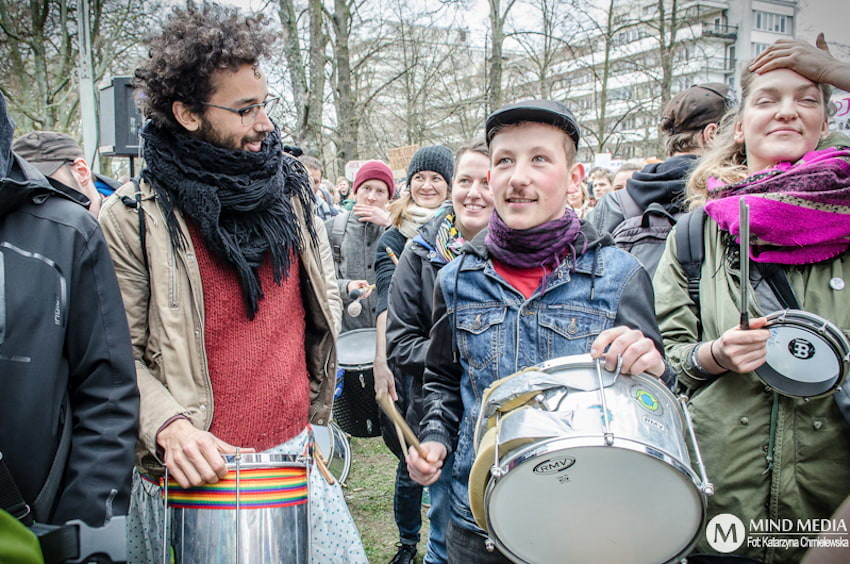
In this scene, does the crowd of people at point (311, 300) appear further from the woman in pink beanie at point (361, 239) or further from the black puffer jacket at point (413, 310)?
the woman in pink beanie at point (361, 239)

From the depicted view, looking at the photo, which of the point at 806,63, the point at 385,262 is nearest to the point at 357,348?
the point at 385,262

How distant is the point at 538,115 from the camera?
6.43 feet

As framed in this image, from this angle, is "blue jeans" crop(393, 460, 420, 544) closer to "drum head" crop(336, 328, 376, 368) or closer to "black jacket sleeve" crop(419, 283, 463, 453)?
"drum head" crop(336, 328, 376, 368)

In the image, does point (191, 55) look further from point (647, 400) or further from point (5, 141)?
point (647, 400)

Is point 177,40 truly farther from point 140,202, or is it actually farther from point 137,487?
point 137,487

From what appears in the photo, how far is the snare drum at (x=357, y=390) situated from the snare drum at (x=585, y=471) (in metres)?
2.59

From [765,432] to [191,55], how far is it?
2.28 m

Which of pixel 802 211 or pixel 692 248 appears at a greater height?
pixel 802 211

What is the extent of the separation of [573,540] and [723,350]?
0.81 m

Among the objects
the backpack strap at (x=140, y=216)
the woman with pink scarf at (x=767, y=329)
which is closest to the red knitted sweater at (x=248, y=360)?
the backpack strap at (x=140, y=216)

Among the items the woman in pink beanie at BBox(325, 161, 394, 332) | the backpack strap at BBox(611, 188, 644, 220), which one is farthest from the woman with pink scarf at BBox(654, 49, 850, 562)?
the woman in pink beanie at BBox(325, 161, 394, 332)

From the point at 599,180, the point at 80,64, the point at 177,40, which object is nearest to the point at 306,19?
the point at 80,64

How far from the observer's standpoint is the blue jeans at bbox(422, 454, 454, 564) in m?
2.75

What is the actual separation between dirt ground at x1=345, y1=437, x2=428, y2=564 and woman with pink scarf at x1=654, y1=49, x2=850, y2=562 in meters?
2.35
